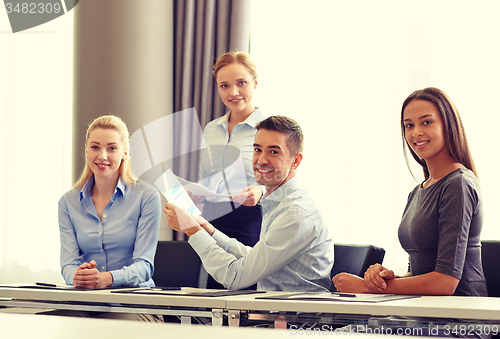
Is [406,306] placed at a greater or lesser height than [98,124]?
lesser

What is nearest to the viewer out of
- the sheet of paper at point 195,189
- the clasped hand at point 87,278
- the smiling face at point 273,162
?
the clasped hand at point 87,278

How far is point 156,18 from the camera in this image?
3156mm

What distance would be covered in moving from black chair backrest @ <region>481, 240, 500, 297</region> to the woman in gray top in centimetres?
9

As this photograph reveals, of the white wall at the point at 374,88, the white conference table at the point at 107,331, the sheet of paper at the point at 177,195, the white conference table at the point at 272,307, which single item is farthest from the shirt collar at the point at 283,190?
the white wall at the point at 374,88

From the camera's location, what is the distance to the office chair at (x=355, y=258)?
1586 millimetres

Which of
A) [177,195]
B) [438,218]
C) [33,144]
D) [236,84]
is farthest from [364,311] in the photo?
[33,144]

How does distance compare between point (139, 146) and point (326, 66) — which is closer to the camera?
point (139, 146)

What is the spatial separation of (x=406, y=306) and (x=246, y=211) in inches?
41.9

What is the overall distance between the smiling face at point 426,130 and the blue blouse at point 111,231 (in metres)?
1.05

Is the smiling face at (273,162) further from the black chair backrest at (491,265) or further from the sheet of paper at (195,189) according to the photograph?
the black chair backrest at (491,265)

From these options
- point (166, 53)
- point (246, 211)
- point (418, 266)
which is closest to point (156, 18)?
point (166, 53)

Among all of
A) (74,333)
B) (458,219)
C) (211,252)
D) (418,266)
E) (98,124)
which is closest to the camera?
(74,333)

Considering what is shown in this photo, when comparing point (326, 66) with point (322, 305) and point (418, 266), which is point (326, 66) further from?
point (322, 305)

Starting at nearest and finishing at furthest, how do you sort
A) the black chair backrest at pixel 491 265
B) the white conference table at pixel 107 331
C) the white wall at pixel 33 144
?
A: the white conference table at pixel 107 331
the black chair backrest at pixel 491 265
the white wall at pixel 33 144
